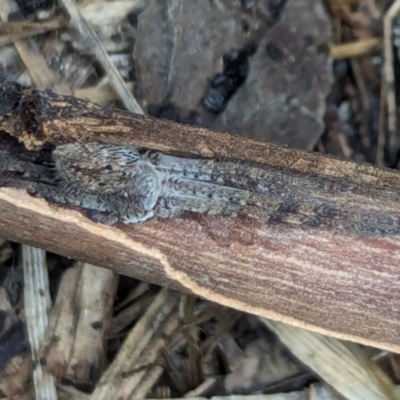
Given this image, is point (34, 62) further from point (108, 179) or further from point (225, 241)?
point (225, 241)

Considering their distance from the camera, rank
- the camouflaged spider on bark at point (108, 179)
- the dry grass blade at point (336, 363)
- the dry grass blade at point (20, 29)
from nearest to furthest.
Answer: the camouflaged spider on bark at point (108, 179), the dry grass blade at point (336, 363), the dry grass blade at point (20, 29)

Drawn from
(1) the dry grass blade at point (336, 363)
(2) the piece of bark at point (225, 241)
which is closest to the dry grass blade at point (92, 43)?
(2) the piece of bark at point (225, 241)

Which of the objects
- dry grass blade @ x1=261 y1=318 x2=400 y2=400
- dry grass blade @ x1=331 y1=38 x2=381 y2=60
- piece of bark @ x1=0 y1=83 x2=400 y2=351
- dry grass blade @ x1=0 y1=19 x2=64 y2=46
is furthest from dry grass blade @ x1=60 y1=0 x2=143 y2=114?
dry grass blade @ x1=261 y1=318 x2=400 y2=400

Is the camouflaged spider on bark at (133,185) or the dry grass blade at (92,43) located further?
the dry grass blade at (92,43)

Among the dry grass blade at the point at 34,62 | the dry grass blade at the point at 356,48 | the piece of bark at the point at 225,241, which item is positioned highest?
the dry grass blade at the point at 356,48

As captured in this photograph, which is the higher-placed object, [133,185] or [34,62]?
[34,62]

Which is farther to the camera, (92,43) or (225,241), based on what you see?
(92,43)

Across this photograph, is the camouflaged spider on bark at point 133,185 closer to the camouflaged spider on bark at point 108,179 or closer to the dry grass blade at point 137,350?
the camouflaged spider on bark at point 108,179

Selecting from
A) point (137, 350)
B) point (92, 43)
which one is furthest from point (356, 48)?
point (137, 350)

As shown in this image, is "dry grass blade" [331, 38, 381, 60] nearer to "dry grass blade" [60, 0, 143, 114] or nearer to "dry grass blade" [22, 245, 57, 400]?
"dry grass blade" [60, 0, 143, 114]

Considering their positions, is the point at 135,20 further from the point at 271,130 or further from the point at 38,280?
the point at 38,280
